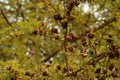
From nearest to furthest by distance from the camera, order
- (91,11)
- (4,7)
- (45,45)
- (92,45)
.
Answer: (92,45) < (91,11) < (45,45) < (4,7)

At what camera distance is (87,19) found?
12.1 feet

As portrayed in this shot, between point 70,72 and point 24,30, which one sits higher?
point 24,30

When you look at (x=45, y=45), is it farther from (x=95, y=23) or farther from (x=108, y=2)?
(x=108, y=2)

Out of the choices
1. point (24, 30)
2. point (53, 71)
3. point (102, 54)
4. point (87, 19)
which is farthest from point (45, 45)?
point (102, 54)

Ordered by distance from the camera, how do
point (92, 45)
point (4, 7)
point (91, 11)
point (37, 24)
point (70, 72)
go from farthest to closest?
point (4, 7)
point (91, 11)
point (37, 24)
point (70, 72)
point (92, 45)

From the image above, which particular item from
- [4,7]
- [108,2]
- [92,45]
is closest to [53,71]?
[92,45]

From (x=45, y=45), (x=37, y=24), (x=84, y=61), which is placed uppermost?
(x=37, y=24)

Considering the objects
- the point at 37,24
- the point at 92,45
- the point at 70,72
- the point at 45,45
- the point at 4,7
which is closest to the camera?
the point at 92,45

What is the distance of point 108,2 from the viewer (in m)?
2.88

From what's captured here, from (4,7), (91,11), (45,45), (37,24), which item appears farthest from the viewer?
(4,7)

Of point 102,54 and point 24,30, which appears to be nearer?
point 102,54

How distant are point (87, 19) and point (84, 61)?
4.01 ft

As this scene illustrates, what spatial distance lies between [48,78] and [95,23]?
130 cm

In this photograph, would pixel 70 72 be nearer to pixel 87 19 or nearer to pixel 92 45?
pixel 92 45
